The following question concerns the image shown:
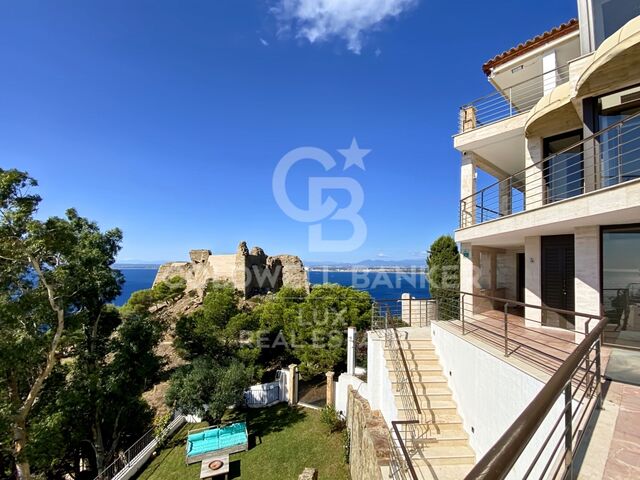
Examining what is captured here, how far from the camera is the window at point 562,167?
23.0 feet

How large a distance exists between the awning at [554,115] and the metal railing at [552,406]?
4465mm

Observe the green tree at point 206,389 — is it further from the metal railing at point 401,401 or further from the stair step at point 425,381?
the stair step at point 425,381

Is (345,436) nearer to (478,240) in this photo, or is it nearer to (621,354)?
(478,240)

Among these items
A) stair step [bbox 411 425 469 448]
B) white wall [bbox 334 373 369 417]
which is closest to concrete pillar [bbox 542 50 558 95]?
stair step [bbox 411 425 469 448]

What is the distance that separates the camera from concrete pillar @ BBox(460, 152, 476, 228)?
31.0 ft

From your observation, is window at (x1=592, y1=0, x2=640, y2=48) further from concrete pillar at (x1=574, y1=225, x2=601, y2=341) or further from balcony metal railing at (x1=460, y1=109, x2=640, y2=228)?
concrete pillar at (x1=574, y1=225, x2=601, y2=341)

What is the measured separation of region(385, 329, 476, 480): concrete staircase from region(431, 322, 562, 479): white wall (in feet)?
0.63

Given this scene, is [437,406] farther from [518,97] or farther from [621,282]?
[518,97]

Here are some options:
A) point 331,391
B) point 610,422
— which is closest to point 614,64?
point 610,422

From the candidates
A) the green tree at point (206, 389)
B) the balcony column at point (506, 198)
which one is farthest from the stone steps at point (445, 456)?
the green tree at point (206, 389)

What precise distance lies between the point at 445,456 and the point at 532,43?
35.8 feet

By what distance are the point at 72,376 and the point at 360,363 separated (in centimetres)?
1162

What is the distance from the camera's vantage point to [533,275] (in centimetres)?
Result: 767

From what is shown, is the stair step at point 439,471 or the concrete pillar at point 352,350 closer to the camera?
the stair step at point 439,471
